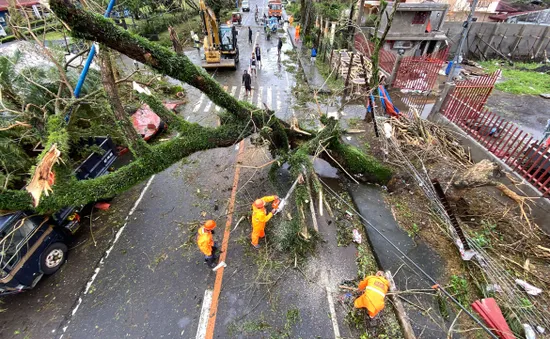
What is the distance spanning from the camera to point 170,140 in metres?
5.77

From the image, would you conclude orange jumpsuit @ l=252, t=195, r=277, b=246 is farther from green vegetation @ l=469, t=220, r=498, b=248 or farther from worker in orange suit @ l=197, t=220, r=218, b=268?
green vegetation @ l=469, t=220, r=498, b=248

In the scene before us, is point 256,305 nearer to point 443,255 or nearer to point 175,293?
point 175,293

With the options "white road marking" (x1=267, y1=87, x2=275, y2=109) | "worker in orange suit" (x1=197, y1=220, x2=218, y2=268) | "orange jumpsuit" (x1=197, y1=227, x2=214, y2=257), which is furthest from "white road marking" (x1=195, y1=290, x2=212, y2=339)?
"white road marking" (x1=267, y1=87, x2=275, y2=109)

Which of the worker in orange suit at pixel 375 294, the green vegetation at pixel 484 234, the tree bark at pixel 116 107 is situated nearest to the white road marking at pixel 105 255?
the tree bark at pixel 116 107

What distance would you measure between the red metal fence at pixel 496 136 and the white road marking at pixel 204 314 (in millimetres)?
7206

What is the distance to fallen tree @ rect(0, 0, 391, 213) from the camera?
3.69 metres

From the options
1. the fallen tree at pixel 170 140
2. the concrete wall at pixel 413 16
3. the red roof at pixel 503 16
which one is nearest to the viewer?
the fallen tree at pixel 170 140

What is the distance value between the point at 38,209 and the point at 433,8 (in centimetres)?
2048

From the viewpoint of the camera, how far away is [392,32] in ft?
50.8

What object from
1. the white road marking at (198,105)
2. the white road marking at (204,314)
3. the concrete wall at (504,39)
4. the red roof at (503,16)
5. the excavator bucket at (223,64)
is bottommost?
the white road marking at (204,314)

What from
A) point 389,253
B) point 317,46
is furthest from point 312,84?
point 389,253

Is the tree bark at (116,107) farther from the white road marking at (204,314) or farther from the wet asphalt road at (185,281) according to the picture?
the white road marking at (204,314)

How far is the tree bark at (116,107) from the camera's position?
486cm

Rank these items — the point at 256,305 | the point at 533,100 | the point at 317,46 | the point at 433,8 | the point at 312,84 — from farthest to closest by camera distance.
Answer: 1. the point at 317,46
2. the point at 433,8
3. the point at 312,84
4. the point at 533,100
5. the point at 256,305
